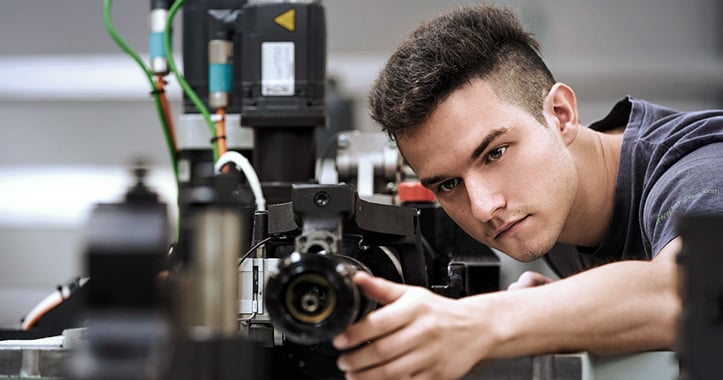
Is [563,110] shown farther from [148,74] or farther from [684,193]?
[148,74]

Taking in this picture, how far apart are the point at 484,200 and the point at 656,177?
27 centimetres

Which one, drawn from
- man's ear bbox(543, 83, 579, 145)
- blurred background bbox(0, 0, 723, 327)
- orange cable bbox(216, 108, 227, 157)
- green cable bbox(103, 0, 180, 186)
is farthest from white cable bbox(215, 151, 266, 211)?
blurred background bbox(0, 0, 723, 327)

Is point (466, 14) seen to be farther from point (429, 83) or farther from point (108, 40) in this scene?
point (108, 40)

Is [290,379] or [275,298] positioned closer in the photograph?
[275,298]

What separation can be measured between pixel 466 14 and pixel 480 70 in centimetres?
15

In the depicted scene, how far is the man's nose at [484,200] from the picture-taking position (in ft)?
4.04

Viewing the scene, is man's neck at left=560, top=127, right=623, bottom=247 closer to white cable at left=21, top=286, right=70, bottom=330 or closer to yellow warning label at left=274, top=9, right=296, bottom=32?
yellow warning label at left=274, top=9, right=296, bottom=32

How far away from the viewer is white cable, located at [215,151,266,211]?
4.60 ft

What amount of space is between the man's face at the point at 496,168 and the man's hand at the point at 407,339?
0.46 meters

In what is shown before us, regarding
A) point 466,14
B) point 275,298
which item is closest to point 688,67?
point 466,14

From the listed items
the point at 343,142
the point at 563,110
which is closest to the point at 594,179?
the point at 563,110

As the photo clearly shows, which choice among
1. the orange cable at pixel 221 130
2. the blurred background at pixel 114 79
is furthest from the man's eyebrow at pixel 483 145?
the blurred background at pixel 114 79

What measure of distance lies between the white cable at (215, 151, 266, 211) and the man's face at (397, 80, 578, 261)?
0.27 meters

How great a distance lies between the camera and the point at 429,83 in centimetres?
129
